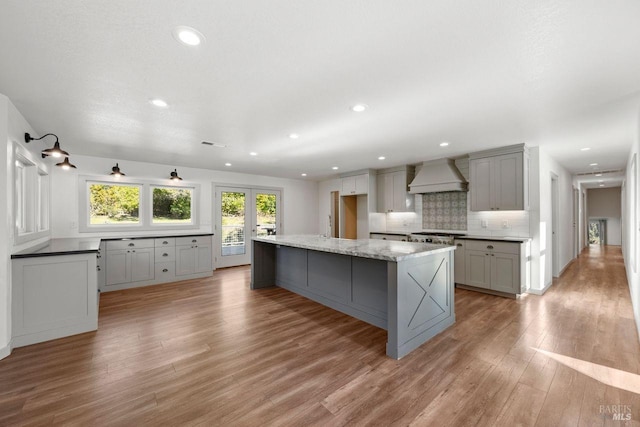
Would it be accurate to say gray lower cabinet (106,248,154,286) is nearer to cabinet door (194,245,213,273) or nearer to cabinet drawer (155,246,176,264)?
cabinet drawer (155,246,176,264)

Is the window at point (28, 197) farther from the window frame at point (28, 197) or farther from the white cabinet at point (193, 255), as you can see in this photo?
the white cabinet at point (193, 255)

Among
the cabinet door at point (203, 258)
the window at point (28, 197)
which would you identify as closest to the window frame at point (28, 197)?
the window at point (28, 197)

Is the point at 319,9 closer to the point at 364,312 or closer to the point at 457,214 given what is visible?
the point at 364,312

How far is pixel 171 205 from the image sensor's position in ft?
19.7

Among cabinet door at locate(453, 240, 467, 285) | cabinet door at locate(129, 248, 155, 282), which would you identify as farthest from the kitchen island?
cabinet door at locate(129, 248, 155, 282)

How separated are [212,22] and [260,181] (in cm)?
589

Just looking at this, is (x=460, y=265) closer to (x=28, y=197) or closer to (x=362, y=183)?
(x=362, y=183)

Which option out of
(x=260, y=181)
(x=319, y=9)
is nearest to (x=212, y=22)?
(x=319, y=9)

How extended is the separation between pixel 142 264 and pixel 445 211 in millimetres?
5982

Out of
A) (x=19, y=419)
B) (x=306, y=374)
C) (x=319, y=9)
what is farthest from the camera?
(x=306, y=374)

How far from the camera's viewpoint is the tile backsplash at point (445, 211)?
5.40 m

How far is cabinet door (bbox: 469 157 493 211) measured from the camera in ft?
15.1

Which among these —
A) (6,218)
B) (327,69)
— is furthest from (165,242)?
(327,69)

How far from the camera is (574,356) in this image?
248 centimetres
